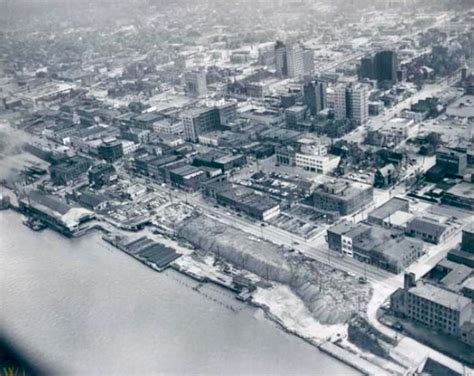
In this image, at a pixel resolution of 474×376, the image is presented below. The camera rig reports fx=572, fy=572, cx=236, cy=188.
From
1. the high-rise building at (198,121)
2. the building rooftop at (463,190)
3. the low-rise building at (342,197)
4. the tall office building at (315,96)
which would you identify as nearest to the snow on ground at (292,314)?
the low-rise building at (342,197)

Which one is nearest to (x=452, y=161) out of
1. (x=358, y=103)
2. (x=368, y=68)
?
(x=358, y=103)

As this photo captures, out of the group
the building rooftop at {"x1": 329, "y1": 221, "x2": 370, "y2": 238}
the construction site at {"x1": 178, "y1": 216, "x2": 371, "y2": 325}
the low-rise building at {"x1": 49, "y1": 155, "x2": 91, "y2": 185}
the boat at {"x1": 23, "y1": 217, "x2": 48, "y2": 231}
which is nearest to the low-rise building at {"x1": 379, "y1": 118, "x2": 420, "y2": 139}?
the building rooftop at {"x1": 329, "y1": 221, "x2": 370, "y2": 238}

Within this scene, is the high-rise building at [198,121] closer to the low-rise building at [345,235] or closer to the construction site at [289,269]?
the construction site at [289,269]

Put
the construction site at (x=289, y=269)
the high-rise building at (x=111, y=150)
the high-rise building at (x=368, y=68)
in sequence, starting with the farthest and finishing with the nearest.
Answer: the high-rise building at (x=368, y=68) → the high-rise building at (x=111, y=150) → the construction site at (x=289, y=269)

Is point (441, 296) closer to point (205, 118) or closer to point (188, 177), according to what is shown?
point (188, 177)

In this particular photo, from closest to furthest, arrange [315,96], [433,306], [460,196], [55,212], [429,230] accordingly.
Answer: [433,306], [429,230], [460,196], [55,212], [315,96]

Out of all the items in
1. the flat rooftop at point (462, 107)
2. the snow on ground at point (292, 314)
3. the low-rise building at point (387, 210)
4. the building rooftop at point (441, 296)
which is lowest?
the snow on ground at point (292, 314)

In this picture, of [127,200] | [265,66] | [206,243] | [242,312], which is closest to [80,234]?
[127,200]
